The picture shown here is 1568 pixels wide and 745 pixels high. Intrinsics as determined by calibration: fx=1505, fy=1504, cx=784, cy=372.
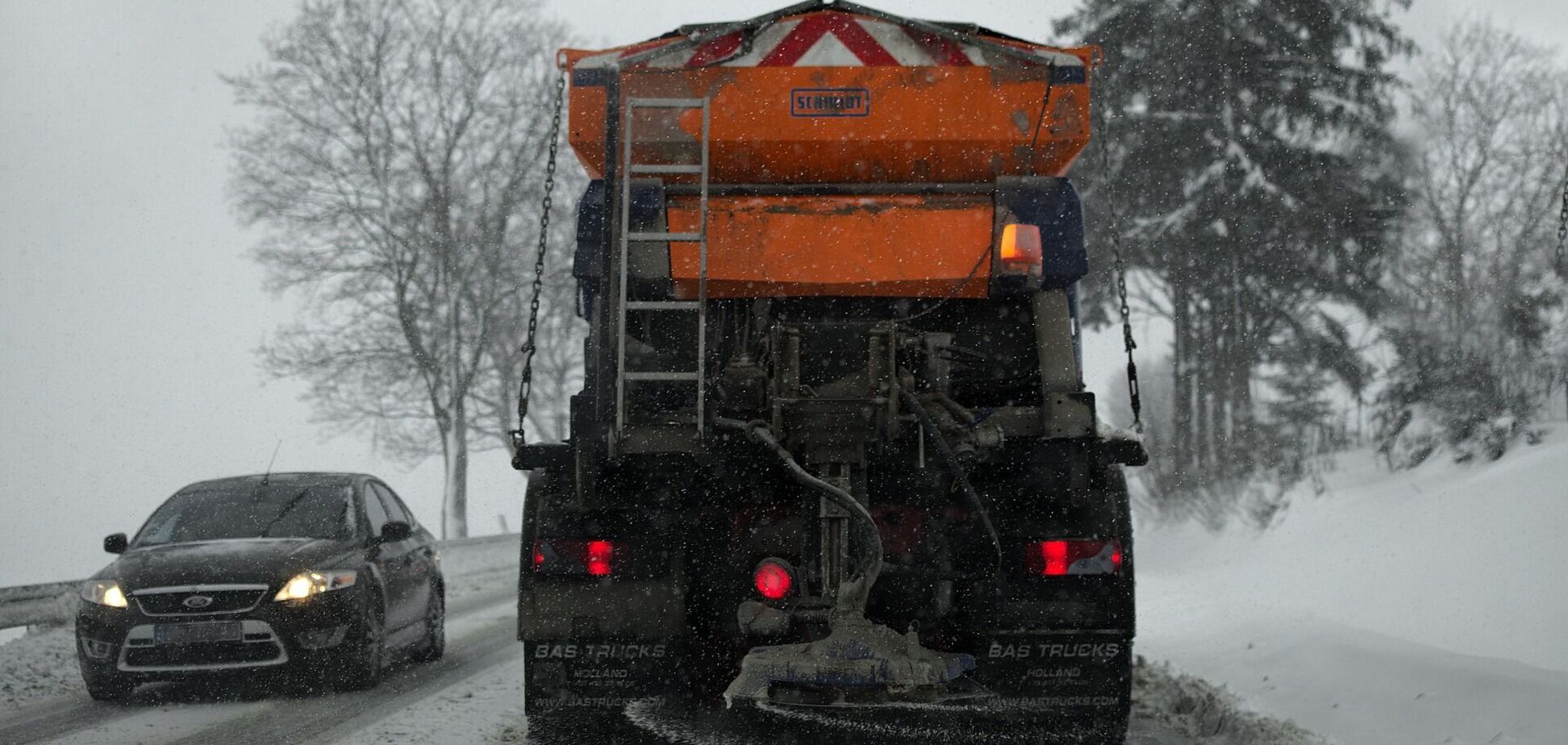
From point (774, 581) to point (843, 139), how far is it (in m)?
1.91

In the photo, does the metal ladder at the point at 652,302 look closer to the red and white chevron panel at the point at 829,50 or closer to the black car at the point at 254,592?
the red and white chevron panel at the point at 829,50

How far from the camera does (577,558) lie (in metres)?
5.98

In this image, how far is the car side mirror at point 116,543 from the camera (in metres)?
9.56

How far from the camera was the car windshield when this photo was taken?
32.5ft

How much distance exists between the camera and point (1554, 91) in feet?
106

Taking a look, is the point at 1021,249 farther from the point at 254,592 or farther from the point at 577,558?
the point at 254,592

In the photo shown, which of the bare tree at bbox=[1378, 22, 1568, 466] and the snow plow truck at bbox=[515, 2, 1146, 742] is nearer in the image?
the snow plow truck at bbox=[515, 2, 1146, 742]

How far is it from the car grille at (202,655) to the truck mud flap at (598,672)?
10.9 ft

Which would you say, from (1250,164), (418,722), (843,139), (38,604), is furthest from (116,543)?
(1250,164)

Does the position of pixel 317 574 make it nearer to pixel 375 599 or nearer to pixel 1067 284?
pixel 375 599

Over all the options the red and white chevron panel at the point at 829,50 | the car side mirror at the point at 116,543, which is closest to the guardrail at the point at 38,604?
the car side mirror at the point at 116,543

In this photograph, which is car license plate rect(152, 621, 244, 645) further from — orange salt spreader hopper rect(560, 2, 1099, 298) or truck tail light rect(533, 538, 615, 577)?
orange salt spreader hopper rect(560, 2, 1099, 298)

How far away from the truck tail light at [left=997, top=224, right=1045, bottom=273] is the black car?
195 inches

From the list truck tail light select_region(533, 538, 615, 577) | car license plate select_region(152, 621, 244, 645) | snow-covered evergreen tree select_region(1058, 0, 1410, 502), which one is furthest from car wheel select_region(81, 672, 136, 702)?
snow-covered evergreen tree select_region(1058, 0, 1410, 502)
